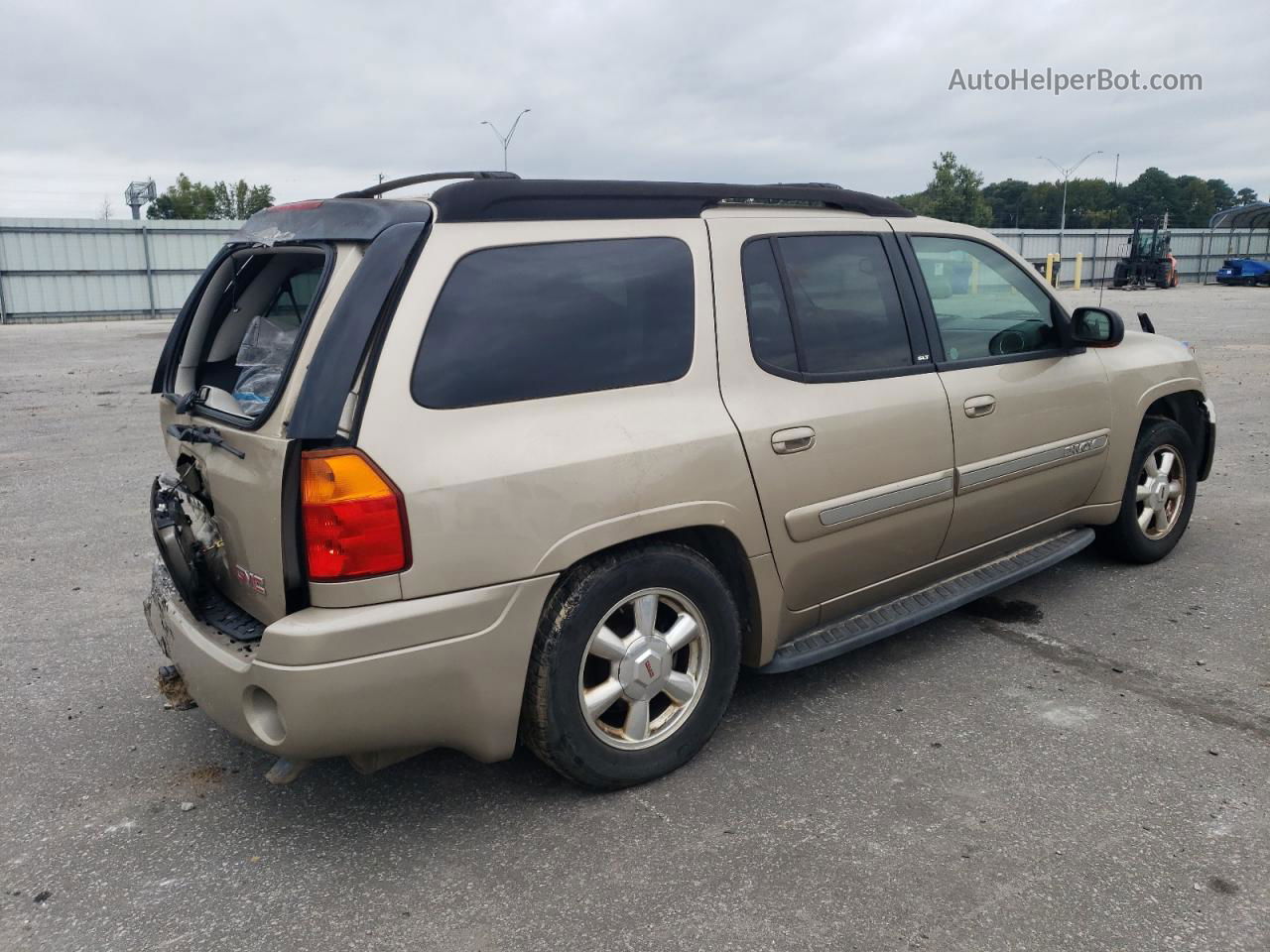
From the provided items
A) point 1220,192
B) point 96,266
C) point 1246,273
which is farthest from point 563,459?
point 1220,192

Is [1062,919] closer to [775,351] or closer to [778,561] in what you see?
[778,561]

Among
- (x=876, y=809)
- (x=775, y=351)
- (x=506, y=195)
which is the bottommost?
(x=876, y=809)

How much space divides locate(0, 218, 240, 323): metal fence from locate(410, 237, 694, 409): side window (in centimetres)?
3285

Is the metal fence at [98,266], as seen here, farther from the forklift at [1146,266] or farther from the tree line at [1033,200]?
the tree line at [1033,200]

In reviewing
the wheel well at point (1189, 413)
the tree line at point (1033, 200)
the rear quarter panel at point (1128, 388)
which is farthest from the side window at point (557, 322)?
the tree line at point (1033, 200)

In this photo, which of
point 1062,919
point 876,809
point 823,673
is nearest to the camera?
point 1062,919

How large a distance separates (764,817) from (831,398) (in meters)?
1.37

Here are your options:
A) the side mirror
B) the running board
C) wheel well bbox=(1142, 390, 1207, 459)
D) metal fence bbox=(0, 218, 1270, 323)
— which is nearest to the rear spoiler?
the running board

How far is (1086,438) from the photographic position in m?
4.41

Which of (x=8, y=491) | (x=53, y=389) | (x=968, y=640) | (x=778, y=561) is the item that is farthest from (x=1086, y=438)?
(x=53, y=389)

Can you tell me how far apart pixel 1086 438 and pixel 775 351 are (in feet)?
6.12

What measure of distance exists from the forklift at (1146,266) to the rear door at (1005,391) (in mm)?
38991

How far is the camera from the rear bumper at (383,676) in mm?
2508

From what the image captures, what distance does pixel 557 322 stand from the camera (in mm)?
2885
